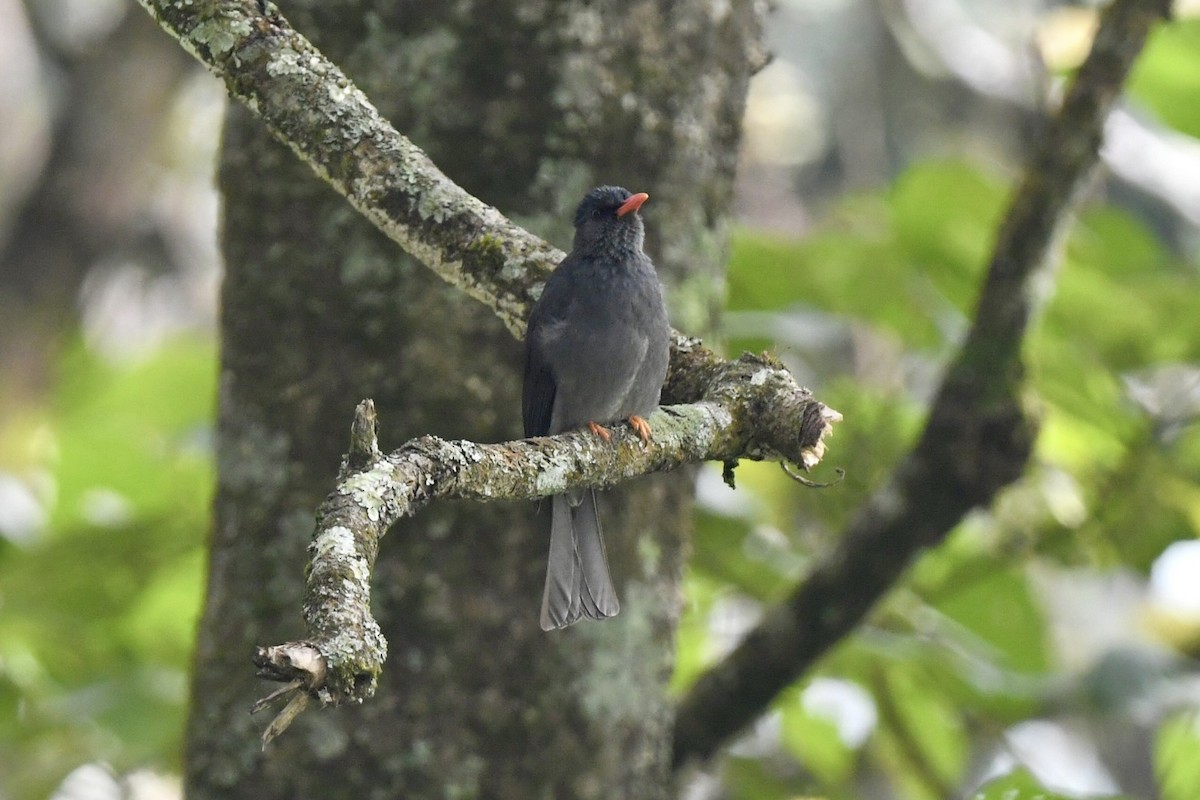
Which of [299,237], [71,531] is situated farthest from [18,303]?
[299,237]

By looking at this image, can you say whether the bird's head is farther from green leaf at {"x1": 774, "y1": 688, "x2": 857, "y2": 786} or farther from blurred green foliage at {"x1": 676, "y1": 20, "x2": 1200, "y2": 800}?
green leaf at {"x1": 774, "y1": 688, "x2": 857, "y2": 786}

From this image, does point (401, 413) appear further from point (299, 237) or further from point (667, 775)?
point (667, 775)

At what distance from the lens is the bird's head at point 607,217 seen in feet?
10.6

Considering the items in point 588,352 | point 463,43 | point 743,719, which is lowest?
point 743,719

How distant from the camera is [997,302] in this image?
3479 mm

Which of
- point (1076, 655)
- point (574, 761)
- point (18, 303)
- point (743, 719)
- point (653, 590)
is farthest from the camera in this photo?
point (18, 303)

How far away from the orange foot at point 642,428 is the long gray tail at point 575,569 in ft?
1.25

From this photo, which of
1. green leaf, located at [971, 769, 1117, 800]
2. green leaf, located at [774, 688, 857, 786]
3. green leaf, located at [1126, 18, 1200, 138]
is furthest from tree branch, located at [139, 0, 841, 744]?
green leaf, located at [1126, 18, 1200, 138]

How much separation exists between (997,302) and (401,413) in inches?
56.7

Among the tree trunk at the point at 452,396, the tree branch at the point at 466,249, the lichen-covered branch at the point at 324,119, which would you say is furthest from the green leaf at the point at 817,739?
the lichen-covered branch at the point at 324,119

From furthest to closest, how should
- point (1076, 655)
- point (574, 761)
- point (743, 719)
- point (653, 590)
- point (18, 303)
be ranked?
point (18, 303), point (1076, 655), point (743, 719), point (653, 590), point (574, 761)

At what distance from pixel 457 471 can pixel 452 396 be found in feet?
3.88

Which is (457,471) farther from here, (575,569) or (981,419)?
(981,419)

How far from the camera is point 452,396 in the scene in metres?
3.19
